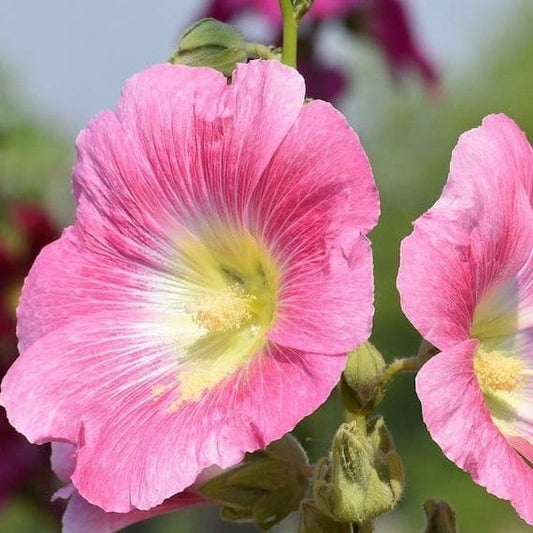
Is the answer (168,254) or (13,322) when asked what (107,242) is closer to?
(168,254)

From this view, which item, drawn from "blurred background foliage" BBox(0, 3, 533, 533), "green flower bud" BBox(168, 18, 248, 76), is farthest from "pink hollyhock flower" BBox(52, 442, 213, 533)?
"blurred background foliage" BBox(0, 3, 533, 533)

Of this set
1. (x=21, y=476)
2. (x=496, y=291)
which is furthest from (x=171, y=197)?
(x=21, y=476)

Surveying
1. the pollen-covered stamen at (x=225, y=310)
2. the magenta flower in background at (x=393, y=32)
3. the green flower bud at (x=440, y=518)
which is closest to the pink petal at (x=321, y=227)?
the pollen-covered stamen at (x=225, y=310)

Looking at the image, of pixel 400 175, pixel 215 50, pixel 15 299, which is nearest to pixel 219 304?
pixel 215 50

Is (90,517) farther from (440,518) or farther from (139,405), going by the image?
(440,518)

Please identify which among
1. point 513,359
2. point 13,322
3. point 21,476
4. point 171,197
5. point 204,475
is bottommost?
point 21,476
